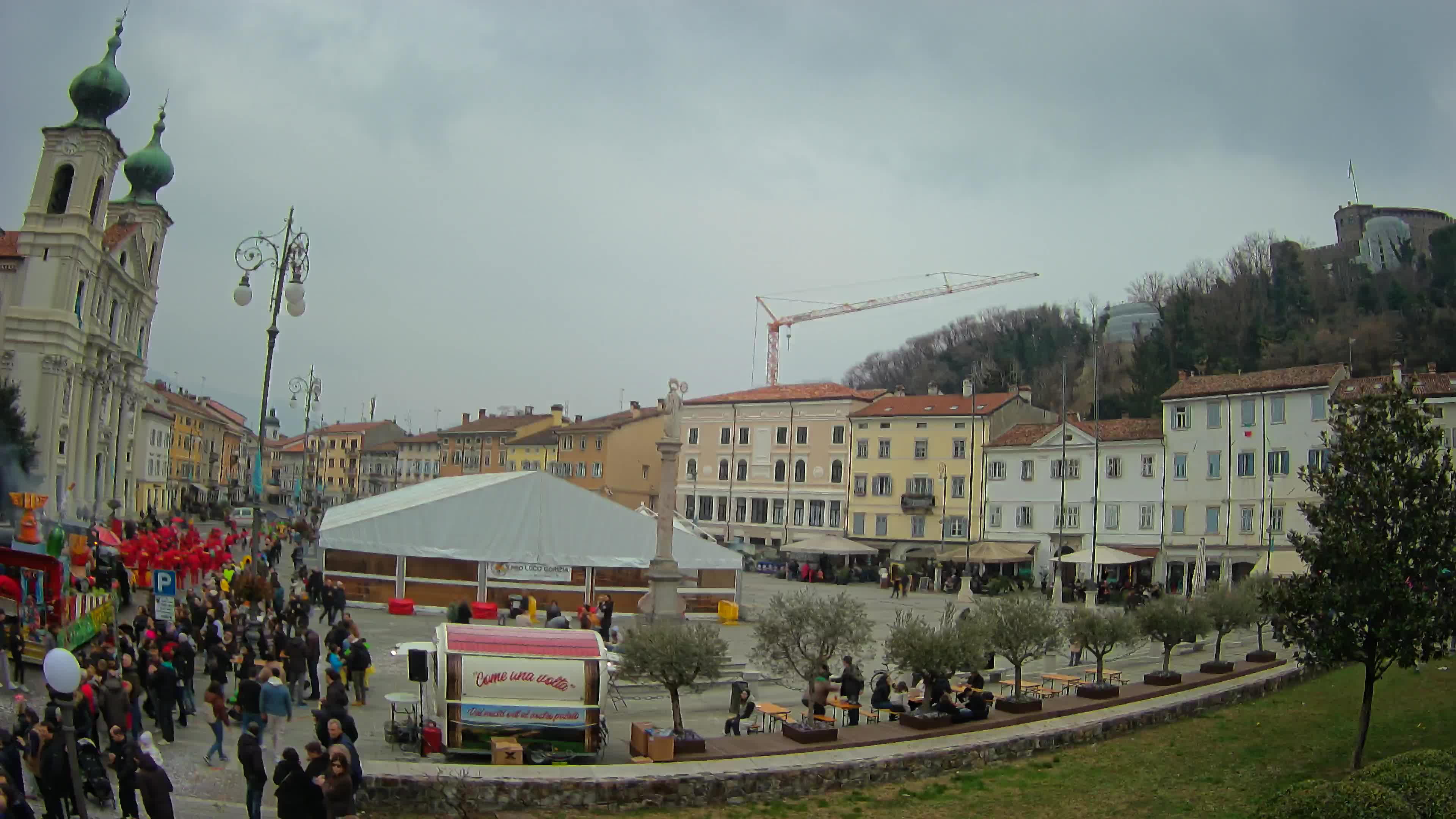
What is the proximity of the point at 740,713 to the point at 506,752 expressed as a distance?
458 centimetres

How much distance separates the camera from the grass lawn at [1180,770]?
1371cm

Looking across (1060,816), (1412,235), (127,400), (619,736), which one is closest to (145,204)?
(127,400)

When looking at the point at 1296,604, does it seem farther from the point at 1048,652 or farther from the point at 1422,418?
the point at 1048,652

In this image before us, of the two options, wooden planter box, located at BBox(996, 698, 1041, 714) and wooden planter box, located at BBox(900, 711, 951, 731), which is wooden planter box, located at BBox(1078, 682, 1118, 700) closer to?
wooden planter box, located at BBox(996, 698, 1041, 714)

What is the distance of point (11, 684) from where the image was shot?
17984mm

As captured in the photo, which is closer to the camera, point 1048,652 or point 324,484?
point 1048,652

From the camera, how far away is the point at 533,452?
93.0m

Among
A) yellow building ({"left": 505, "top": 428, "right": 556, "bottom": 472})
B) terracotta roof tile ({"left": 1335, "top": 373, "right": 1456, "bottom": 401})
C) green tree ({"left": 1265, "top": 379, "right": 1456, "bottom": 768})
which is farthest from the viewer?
yellow building ({"left": 505, "top": 428, "right": 556, "bottom": 472})

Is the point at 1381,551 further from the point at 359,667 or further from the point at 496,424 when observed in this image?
the point at 496,424

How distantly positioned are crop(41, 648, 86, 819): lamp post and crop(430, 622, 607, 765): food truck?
18.8 ft

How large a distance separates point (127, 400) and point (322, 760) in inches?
2876

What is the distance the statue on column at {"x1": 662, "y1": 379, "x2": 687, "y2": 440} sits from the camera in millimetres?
30531

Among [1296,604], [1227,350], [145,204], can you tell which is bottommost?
[1296,604]

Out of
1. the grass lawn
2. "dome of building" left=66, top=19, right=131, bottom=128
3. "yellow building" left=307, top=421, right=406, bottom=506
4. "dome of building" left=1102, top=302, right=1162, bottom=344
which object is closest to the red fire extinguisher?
the grass lawn
